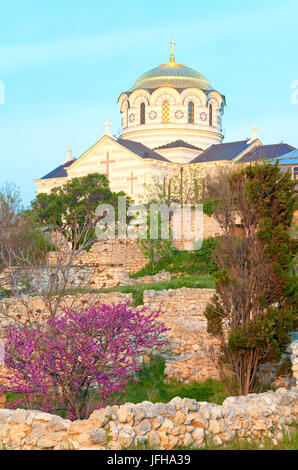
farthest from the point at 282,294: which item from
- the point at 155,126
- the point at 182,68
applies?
the point at 182,68

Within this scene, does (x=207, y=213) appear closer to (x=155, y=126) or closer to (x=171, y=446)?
(x=171, y=446)

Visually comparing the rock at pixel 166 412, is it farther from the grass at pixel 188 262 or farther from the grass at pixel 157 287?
the grass at pixel 188 262

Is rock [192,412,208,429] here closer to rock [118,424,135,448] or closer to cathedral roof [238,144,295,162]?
rock [118,424,135,448]

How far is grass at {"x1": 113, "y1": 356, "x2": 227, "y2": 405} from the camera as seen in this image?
36.2 feet

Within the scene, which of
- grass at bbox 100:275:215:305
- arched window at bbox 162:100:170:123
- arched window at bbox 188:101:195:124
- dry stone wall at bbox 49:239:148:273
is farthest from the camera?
arched window at bbox 188:101:195:124

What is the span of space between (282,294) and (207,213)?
15.4 m

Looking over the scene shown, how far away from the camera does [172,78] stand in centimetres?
5459

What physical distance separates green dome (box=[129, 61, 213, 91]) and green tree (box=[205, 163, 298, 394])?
42.5 m

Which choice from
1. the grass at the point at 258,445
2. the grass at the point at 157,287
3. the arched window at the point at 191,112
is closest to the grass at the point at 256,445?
the grass at the point at 258,445

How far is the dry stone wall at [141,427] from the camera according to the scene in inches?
283

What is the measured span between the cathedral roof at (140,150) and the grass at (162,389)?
119ft

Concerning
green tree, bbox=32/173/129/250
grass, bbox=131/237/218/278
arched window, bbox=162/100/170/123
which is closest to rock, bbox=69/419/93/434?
grass, bbox=131/237/218/278

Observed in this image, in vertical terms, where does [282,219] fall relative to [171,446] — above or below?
above

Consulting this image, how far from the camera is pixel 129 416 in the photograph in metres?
7.39
